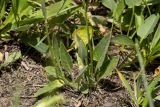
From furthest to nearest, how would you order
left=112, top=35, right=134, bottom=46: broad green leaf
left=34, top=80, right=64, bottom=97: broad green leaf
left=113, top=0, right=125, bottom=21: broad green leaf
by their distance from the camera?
left=113, top=0, right=125, bottom=21: broad green leaf
left=112, top=35, right=134, bottom=46: broad green leaf
left=34, top=80, right=64, bottom=97: broad green leaf

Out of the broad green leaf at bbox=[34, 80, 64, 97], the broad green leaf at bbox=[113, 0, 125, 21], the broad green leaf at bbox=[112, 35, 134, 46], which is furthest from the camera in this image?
the broad green leaf at bbox=[113, 0, 125, 21]

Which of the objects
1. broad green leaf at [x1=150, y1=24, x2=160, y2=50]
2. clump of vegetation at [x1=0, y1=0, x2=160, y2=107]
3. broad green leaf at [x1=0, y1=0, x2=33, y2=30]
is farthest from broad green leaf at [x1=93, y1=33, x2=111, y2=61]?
broad green leaf at [x1=0, y1=0, x2=33, y2=30]

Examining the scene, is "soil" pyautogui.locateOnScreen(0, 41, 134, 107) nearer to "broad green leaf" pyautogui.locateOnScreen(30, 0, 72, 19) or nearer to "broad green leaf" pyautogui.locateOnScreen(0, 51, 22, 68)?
"broad green leaf" pyautogui.locateOnScreen(0, 51, 22, 68)

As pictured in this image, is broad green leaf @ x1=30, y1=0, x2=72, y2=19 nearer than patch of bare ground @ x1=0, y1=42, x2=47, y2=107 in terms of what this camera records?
No

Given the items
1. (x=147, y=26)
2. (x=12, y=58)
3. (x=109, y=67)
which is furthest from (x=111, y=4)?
(x=12, y=58)

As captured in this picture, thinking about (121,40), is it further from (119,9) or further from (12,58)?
(12,58)
